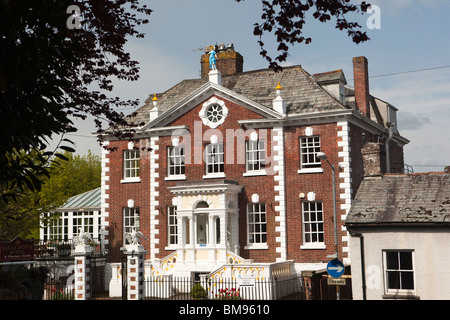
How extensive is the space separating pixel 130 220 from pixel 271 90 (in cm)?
1207

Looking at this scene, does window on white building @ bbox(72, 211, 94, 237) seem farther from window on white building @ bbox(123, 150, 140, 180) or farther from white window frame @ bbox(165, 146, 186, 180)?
white window frame @ bbox(165, 146, 186, 180)

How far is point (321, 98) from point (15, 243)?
59.8 feet

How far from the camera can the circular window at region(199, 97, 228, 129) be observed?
106ft

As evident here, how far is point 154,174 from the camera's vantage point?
3388 cm

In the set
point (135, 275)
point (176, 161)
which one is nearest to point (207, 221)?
point (176, 161)

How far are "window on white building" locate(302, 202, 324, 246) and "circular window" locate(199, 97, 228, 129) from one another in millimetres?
7106

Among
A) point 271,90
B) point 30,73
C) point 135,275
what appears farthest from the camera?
point 271,90

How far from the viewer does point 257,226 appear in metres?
31.1

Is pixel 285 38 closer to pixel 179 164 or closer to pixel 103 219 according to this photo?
pixel 179 164

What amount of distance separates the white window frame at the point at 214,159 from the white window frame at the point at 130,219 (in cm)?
544

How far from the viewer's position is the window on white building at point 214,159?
32.4m

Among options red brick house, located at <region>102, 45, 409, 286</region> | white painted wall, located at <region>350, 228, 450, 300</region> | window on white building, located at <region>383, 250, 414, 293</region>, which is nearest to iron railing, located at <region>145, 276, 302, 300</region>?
red brick house, located at <region>102, 45, 409, 286</region>

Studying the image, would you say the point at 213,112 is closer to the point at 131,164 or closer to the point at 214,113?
the point at 214,113

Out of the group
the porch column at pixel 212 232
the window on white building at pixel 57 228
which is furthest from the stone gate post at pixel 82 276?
the window on white building at pixel 57 228
